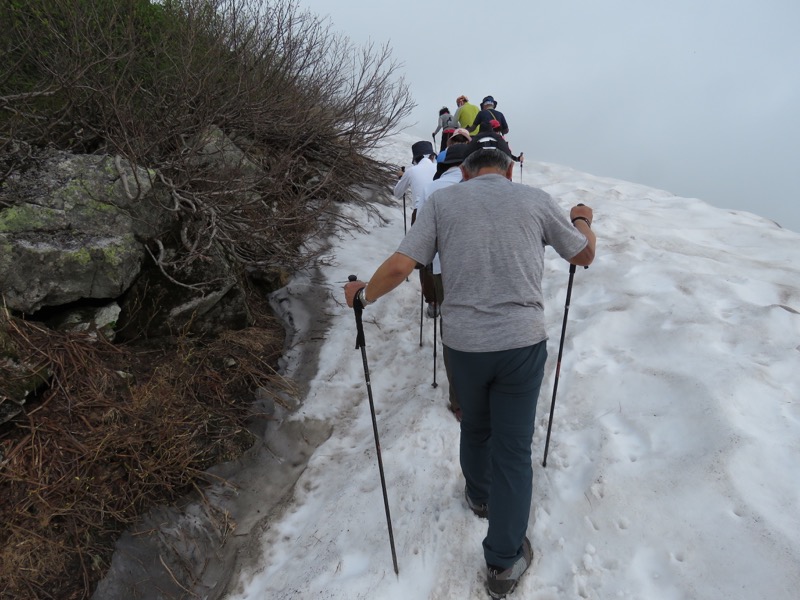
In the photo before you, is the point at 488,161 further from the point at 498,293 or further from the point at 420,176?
the point at 420,176

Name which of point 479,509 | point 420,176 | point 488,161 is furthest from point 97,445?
point 420,176

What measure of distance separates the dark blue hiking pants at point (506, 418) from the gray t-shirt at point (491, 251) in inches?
3.4

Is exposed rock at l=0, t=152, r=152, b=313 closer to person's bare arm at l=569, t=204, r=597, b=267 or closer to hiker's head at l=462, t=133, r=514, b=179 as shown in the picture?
hiker's head at l=462, t=133, r=514, b=179

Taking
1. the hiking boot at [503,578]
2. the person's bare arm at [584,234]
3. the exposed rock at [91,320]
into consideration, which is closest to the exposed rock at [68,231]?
the exposed rock at [91,320]

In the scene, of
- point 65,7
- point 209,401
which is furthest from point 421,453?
point 65,7

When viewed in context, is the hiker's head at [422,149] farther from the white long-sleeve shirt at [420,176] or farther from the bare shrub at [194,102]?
the bare shrub at [194,102]

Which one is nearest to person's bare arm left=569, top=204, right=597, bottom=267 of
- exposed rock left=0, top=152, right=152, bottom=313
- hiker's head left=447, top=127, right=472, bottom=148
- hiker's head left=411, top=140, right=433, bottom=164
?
hiker's head left=447, top=127, right=472, bottom=148

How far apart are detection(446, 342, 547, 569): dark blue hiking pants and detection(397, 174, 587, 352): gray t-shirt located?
9 centimetres

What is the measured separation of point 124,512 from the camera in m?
3.19

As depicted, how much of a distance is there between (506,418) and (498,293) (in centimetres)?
66

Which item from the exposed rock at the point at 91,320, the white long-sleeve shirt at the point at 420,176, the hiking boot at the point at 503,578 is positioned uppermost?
the white long-sleeve shirt at the point at 420,176

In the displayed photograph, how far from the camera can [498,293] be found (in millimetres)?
2334

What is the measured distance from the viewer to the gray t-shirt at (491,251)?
7.61 ft

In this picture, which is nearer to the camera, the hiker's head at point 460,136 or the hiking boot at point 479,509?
the hiking boot at point 479,509
